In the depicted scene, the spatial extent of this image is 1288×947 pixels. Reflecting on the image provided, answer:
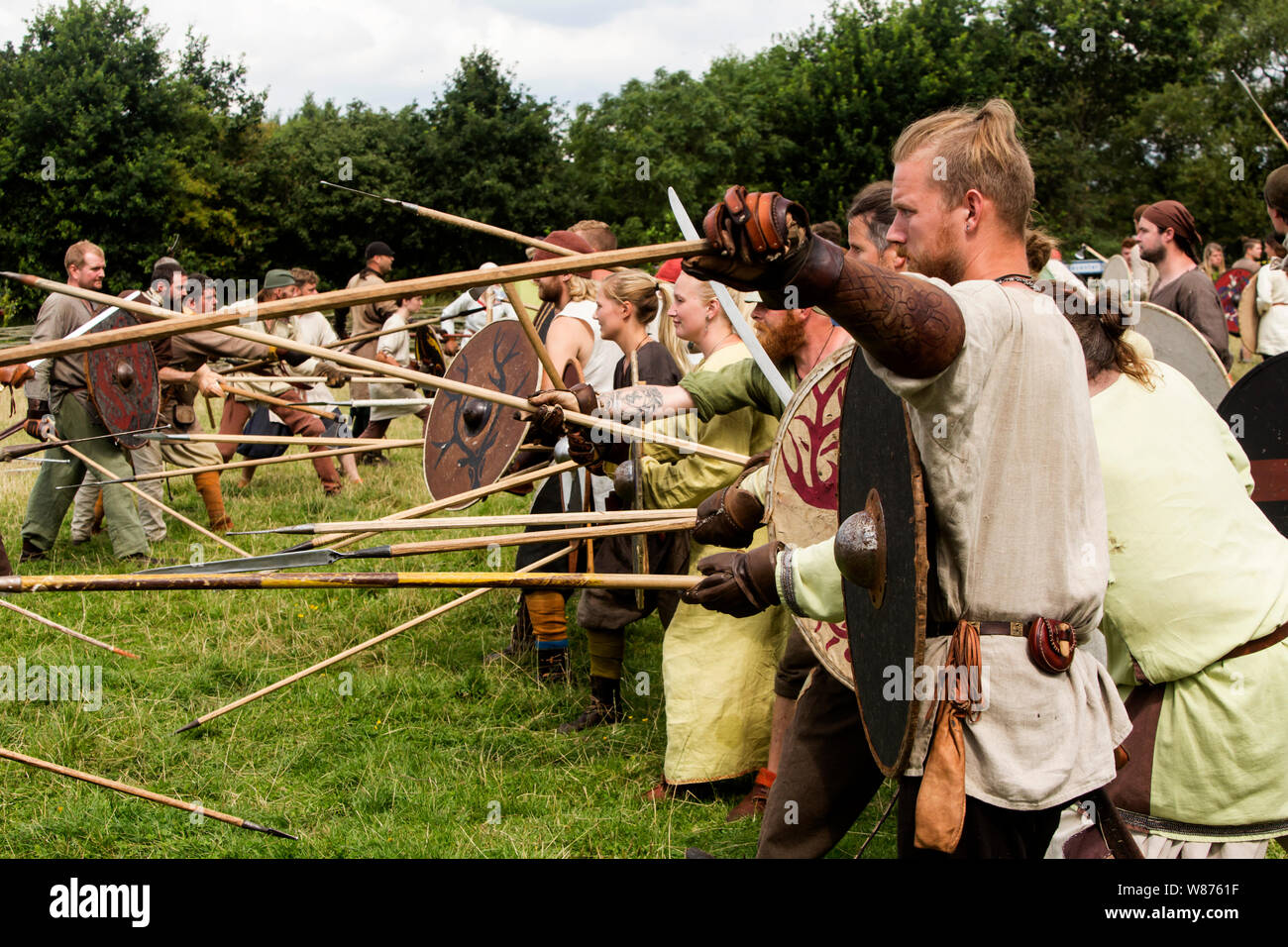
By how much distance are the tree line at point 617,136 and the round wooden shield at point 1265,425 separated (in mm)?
23864

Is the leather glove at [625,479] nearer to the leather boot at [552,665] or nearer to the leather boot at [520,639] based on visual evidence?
the leather boot at [552,665]

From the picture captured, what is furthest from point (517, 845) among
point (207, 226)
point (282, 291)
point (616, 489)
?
point (207, 226)

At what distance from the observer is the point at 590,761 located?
13.4 feet

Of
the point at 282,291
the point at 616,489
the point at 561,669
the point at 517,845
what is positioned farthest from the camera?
the point at 282,291

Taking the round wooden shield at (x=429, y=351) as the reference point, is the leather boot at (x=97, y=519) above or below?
below

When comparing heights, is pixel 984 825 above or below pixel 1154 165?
below

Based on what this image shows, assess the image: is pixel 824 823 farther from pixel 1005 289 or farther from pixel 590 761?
pixel 590 761

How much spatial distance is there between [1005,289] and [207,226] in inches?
1231

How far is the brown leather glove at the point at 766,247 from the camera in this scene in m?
1.55

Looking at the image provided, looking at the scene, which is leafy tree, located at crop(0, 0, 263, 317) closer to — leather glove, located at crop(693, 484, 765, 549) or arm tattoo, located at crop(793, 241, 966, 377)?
leather glove, located at crop(693, 484, 765, 549)

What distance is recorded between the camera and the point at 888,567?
5.78ft

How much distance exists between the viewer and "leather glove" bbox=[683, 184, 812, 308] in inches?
61.1

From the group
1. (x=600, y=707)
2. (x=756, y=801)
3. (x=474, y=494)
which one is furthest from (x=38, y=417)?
(x=756, y=801)

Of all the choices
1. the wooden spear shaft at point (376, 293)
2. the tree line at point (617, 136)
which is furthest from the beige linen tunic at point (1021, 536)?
the tree line at point (617, 136)
